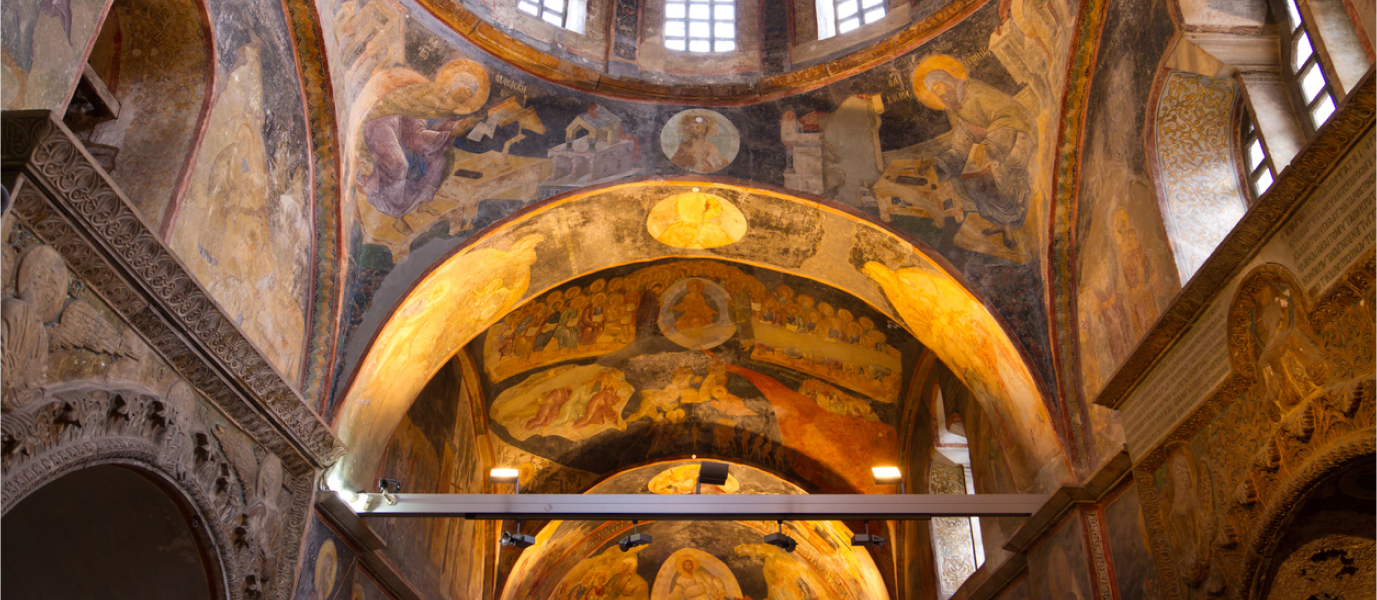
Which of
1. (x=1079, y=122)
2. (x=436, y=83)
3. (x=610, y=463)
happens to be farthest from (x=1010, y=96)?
(x=610, y=463)

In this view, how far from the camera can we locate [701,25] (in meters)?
13.1

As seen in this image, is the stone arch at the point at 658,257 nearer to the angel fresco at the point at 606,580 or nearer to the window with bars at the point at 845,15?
the window with bars at the point at 845,15

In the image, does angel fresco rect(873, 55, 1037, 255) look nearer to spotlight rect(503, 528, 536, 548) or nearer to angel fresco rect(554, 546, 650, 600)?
spotlight rect(503, 528, 536, 548)

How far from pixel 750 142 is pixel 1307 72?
19.8 feet

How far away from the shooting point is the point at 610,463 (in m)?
18.0

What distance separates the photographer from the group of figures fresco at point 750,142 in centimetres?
1052

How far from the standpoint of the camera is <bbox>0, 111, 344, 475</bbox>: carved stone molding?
5.29m

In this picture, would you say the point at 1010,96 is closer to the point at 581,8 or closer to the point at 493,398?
the point at 581,8

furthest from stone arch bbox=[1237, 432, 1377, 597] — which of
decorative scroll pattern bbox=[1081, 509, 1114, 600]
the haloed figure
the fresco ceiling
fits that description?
the haloed figure

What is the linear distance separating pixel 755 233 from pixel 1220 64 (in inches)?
234

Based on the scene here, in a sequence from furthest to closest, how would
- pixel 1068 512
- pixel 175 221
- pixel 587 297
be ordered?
pixel 587 297
pixel 1068 512
pixel 175 221

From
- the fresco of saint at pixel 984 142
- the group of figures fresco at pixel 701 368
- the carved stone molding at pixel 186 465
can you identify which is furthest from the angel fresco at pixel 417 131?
the fresco of saint at pixel 984 142

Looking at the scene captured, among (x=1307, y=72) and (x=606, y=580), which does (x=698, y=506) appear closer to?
(x=1307, y=72)

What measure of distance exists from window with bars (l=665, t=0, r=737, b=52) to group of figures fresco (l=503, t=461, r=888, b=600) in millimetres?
8039
